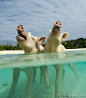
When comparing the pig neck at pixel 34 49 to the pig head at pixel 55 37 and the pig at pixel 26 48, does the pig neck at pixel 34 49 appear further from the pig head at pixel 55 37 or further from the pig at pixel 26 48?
the pig head at pixel 55 37

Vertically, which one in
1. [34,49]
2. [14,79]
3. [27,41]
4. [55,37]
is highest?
[55,37]

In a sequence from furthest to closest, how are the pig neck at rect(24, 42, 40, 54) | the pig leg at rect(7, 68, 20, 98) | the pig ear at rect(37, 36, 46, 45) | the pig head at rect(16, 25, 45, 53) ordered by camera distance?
the pig ear at rect(37, 36, 46, 45) → the pig neck at rect(24, 42, 40, 54) → the pig leg at rect(7, 68, 20, 98) → the pig head at rect(16, 25, 45, 53)

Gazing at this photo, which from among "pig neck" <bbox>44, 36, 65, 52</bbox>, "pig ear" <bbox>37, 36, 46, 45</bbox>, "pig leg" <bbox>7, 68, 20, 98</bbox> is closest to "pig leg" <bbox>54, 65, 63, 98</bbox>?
"pig neck" <bbox>44, 36, 65, 52</bbox>

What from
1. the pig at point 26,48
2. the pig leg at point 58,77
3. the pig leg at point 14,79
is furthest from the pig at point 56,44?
the pig leg at point 14,79

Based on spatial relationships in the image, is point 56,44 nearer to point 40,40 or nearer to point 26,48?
point 40,40

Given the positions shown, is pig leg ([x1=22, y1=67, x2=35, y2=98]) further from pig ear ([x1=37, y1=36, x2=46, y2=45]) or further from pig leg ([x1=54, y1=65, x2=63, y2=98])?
pig ear ([x1=37, y1=36, x2=46, y2=45])

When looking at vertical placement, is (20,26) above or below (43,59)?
above

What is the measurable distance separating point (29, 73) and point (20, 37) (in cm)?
135

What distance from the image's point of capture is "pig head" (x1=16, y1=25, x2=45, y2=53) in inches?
130

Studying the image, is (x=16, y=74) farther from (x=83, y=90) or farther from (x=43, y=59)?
(x=83, y=90)

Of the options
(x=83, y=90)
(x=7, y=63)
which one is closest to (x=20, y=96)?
(x=7, y=63)

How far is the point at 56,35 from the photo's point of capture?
3396 millimetres

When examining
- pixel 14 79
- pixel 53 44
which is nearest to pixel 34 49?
pixel 53 44

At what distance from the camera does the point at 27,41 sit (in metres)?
3.53
